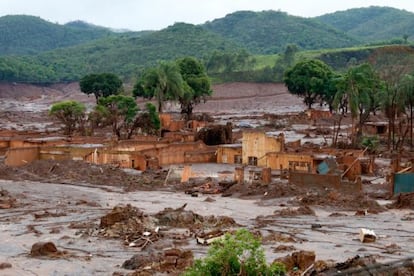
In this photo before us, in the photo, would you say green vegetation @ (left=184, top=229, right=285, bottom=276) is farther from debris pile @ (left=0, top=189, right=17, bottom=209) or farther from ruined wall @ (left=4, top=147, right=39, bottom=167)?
ruined wall @ (left=4, top=147, right=39, bottom=167)

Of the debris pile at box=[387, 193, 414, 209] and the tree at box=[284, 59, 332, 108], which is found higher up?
the tree at box=[284, 59, 332, 108]

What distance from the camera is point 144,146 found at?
183 feet

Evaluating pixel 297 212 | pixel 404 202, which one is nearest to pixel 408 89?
pixel 404 202

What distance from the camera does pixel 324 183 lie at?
135 ft

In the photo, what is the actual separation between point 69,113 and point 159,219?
41053 millimetres

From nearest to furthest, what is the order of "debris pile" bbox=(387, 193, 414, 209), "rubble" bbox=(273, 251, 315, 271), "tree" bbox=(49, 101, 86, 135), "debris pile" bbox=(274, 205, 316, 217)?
"rubble" bbox=(273, 251, 315, 271)
"debris pile" bbox=(274, 205, 316, 217)
"debris pile" bbox=(387, 193, 414, 209)
"tree" bbox=(49, 101, 86, 135)

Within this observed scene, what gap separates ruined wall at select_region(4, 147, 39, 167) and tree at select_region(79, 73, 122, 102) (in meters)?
52.2

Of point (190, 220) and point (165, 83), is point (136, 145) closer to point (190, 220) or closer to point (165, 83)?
point (190, 220)

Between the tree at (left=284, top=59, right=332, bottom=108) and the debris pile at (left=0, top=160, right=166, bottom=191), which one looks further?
the tree at (left=284, top=59, right=332, bottom=108)

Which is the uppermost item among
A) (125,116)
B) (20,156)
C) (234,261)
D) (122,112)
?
(234,261)

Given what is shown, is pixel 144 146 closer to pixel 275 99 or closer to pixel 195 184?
pixel 195 184

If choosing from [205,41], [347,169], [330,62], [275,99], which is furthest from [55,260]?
[205,41]

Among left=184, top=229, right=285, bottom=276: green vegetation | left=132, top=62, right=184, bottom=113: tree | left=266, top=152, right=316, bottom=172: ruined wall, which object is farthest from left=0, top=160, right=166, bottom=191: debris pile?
left=132, top=62, right=184, bottom=113: tree

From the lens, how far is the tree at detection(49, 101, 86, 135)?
Result: 230 ft
